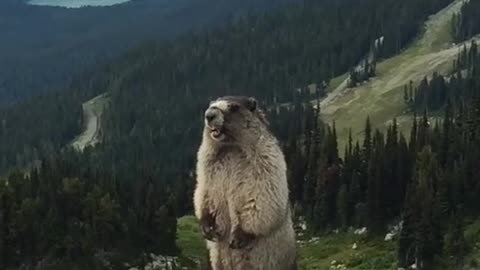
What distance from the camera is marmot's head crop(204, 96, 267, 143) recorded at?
15.9m

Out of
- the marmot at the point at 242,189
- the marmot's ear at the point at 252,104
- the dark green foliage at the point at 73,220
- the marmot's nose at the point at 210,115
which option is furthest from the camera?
the dark green foliage at the point at 73,220

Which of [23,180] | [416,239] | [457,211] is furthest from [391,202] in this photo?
[23,180]

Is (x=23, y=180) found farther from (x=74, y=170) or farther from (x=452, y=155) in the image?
(x=452, y=155)

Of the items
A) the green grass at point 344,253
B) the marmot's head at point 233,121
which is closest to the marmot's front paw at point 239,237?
the marmot's head at point 233,121

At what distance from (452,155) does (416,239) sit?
88.4 ft

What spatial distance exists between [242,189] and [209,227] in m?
1.01

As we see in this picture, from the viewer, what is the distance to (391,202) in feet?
296

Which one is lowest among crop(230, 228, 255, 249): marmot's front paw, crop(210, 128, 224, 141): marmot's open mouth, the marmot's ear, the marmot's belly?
the marmot's belly

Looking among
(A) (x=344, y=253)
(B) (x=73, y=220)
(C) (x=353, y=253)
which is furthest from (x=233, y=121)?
(B) (x=73, y=220)

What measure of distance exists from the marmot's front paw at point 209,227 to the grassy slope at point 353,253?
1952 inches

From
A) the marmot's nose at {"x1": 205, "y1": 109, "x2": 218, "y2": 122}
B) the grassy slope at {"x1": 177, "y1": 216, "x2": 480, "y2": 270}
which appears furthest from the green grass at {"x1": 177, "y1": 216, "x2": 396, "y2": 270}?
the marmot's nose at {"x1": 205, "y1": 109, "x2": 218, "y2": 122}

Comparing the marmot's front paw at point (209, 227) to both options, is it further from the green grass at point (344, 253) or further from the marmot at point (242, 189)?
the green grass at point (344, 253)

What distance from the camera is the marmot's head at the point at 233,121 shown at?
627 inches

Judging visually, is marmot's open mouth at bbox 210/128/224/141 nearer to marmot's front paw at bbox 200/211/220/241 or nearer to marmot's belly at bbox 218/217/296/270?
marmot's front paw at bbox 200/211/220/241
